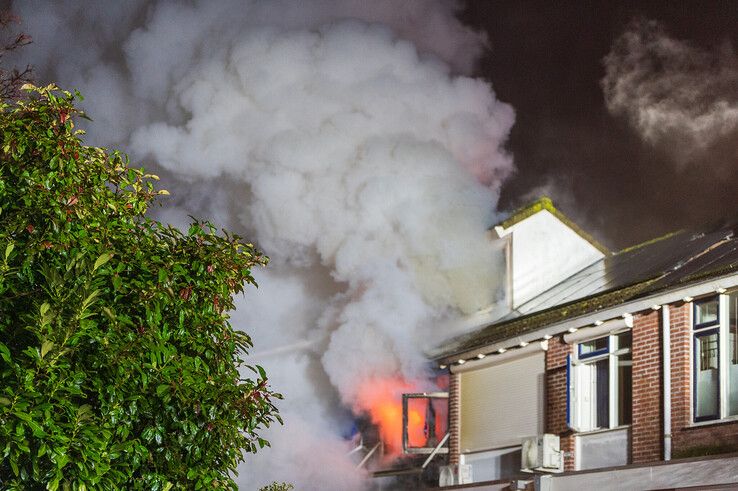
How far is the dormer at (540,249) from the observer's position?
96.6ft

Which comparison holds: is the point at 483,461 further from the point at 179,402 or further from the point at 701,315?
the point at 179,402

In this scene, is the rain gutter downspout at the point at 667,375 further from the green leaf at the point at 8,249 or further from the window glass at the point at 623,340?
the green leaf at the point at 8,249

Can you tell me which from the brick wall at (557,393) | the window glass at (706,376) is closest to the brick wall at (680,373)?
the window glass at (706,376)

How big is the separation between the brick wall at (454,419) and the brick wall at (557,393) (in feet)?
12.1

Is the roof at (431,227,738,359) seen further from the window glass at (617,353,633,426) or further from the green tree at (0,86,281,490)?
the green tree at (0,86,281,490)

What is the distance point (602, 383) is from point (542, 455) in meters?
1.85

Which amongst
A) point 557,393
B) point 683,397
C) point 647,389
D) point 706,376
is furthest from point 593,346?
point 706,376

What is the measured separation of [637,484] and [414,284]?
13.3m

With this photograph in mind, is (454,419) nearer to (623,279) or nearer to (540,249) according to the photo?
(540,249)

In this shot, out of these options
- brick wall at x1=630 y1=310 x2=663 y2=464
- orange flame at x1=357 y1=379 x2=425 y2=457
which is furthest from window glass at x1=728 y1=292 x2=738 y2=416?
orange flame at x1=357 y1=379 x2=425 y2=457

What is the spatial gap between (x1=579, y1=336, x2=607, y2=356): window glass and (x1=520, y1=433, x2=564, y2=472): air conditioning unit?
1.73m

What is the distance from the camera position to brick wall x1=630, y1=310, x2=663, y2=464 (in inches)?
820

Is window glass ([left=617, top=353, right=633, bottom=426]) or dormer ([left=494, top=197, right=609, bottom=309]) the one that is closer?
window glass ([left=617, top=353, right=633, bottom=426])

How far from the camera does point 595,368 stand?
908 inches
